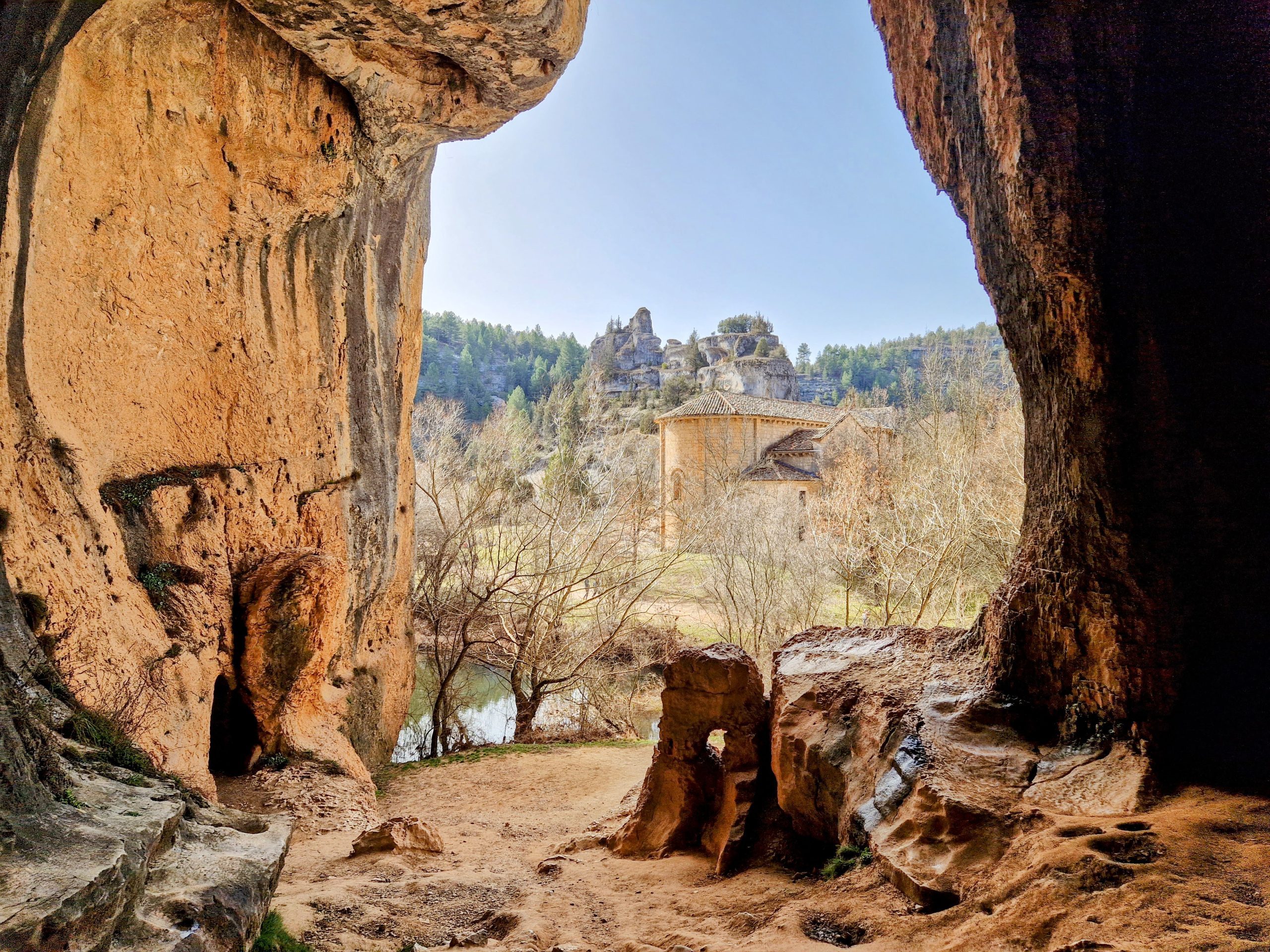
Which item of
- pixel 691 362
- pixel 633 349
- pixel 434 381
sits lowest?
pixel 434 381

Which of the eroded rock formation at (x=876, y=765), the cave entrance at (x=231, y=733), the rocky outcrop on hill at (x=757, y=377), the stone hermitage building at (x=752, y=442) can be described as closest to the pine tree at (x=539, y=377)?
the rocky outcrop on hill at (x=757, y=377)

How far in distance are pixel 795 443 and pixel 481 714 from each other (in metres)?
17.2

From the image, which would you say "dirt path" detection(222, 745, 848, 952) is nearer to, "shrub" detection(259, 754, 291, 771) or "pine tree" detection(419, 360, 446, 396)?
"shrub" detection(259, 754, 291, 771)

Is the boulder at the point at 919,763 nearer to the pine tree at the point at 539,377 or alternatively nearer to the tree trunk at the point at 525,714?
the tree trunk at the point at 525,714

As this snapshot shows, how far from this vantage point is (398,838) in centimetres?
571

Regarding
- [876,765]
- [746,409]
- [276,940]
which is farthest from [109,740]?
[746,409]

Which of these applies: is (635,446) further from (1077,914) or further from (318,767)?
(1077,914)

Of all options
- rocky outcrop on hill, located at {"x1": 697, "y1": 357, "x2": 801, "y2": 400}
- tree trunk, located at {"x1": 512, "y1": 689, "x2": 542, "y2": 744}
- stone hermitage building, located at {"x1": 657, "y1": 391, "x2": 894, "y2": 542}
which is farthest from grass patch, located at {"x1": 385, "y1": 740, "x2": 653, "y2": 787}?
rocky outcrop on hill, located at {"x1": 697, "y1": 357, "x2": 801, "y2": 400}

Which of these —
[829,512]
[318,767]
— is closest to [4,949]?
[318,767]

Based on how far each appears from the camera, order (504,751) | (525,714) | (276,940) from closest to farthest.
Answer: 1. (276,940)
2. (504,751)
3. (525,714)

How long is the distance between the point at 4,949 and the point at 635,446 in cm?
2642

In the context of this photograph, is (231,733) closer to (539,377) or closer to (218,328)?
(218,328)

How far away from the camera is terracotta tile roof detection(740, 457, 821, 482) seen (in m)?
26.5

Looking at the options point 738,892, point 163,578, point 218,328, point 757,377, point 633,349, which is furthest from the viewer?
point 633,349
